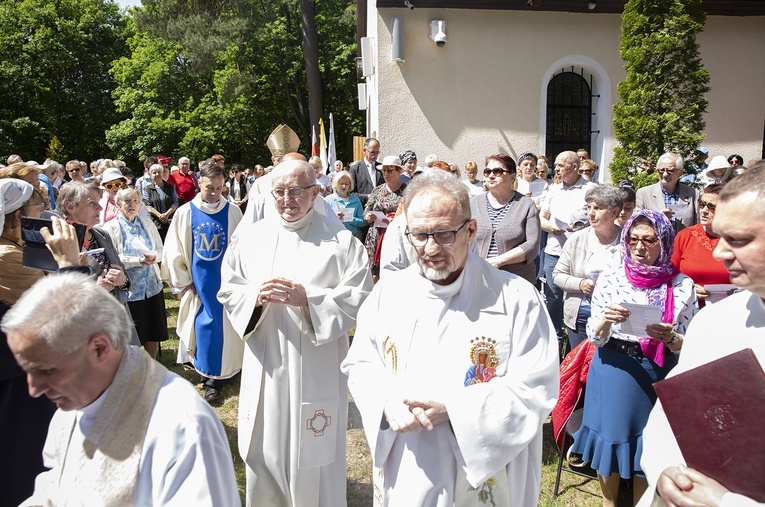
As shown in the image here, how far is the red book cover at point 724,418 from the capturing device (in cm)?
164

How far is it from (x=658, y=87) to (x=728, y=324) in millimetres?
6756

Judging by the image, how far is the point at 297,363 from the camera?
3.68 meters

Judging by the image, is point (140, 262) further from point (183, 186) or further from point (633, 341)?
point (183, 186)

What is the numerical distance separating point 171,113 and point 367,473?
29133 millimetres

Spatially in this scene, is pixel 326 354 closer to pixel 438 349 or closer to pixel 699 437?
pixel 438 349

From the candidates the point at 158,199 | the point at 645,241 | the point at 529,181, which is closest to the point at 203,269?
the point at 645,241

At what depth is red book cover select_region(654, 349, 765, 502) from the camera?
64.7 inches

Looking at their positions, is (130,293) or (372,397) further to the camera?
(130,293)

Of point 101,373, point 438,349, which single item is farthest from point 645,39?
point 101,373

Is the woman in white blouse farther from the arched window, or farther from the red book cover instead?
the arched window

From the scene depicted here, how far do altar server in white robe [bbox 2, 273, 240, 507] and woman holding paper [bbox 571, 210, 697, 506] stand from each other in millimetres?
2338

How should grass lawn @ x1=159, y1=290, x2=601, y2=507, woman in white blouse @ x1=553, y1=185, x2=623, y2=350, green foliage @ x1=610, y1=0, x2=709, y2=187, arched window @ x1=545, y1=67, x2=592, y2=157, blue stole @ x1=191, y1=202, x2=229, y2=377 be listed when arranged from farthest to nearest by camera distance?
arched window @ x1=545, y1=67, x2=592, y2=157, green foliage @ x1=610, y1=0, x2=709, y2=187, blue stole @ x1=191, y1=202, x2=229, y2=377, woman in white blouse @ x1=553, y1=185, x2=623, y2=350, grass lawn @ x1=159, y1=290, x2=601, y2=507

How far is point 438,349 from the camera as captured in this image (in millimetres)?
2494

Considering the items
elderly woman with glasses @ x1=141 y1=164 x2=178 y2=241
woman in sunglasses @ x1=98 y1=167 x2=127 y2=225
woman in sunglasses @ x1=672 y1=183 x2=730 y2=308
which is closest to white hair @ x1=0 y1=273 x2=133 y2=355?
woman in sunglasses @ x1=672 y1=183 x2=730 y2=308
